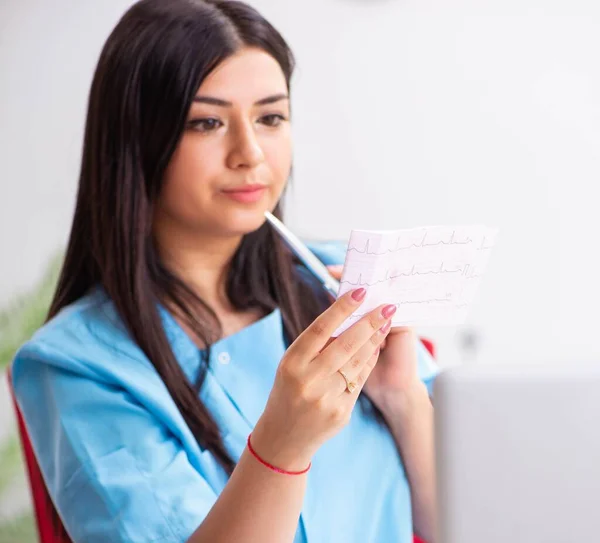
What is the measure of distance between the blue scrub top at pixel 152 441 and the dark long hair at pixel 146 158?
0.09 ft

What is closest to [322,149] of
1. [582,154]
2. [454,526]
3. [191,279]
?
[582,154]

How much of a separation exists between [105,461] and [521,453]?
0.55 metres

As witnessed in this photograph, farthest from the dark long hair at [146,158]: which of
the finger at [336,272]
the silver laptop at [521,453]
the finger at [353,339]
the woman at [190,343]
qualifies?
the silver laptop at [521,453]

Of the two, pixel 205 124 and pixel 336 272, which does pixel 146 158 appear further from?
pixel 336 272

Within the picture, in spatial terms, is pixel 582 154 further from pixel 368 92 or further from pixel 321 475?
pixel 321 475

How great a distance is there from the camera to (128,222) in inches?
41.3

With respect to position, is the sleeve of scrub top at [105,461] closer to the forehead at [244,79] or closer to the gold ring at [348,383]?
the gold ring at [348,383]

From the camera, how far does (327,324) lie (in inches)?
30.6

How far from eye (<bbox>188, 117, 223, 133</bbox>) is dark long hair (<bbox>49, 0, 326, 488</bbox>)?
0.07 ft

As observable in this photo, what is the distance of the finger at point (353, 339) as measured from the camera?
2.60ft

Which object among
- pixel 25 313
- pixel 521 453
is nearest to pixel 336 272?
pixel 521 453

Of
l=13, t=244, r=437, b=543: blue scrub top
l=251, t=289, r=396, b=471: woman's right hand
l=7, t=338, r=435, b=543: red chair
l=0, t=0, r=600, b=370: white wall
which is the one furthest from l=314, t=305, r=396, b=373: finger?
l=0, t=0, r=600, b=370: white wall

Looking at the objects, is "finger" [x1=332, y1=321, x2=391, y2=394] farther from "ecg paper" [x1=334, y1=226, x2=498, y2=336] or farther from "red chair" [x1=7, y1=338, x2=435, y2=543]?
"red chair" [x1=7, y1=338, x2=435, y2=543]

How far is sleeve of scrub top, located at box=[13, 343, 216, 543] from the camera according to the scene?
89 cm
